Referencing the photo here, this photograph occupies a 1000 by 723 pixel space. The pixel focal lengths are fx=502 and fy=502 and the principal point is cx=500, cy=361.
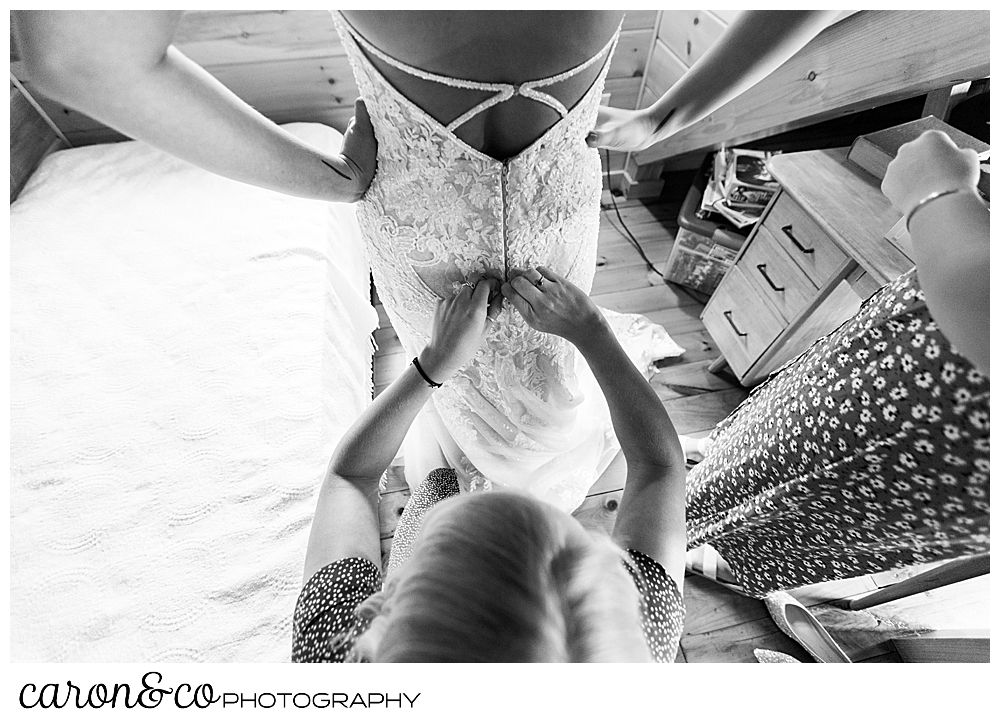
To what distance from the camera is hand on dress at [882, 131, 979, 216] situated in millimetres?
400

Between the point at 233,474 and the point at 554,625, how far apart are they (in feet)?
2.26

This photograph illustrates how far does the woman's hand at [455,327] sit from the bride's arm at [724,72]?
9.7 inches

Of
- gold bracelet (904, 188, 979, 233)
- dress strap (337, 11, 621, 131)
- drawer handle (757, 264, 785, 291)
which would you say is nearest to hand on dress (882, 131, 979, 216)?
gold bracelet (904, 188, 979, 233)

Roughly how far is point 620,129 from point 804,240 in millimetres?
596

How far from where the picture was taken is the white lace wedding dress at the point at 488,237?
542mm

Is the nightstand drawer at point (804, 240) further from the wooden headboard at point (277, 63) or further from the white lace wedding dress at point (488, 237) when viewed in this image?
the wooden headboard at point (277, 63)

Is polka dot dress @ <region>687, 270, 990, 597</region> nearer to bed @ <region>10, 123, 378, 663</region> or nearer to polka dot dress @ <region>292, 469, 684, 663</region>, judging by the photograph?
polka dot dress @ <region>292, 469, 684, 663</region>

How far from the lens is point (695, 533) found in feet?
2.69

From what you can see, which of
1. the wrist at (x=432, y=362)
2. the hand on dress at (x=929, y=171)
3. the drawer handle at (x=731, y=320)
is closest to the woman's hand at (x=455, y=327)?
the wrist at (x=432, y=362)

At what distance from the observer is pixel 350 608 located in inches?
19.2

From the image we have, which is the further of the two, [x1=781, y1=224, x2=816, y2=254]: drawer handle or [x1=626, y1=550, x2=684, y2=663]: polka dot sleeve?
[x1=781, y1=224, x2=816, y2=254]: drawer handle

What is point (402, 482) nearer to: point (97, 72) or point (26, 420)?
point (26, 420)

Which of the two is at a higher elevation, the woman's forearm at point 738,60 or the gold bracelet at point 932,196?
the woman's forearm at point 738,60

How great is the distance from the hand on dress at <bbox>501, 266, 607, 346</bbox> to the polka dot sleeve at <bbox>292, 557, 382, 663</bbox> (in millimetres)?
378
